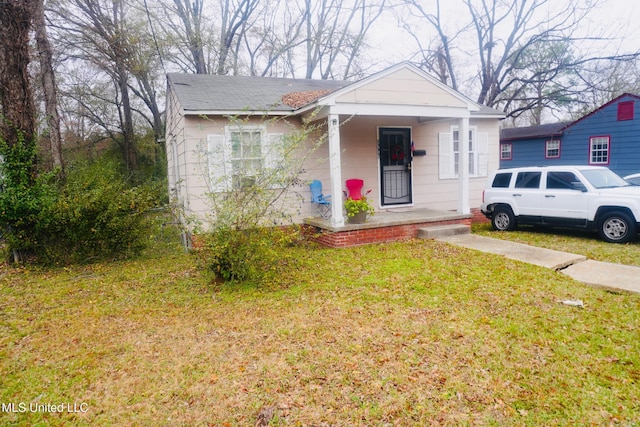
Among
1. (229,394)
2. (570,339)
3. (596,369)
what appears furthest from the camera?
(570,339)

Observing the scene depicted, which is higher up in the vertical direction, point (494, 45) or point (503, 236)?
point (494, 45)

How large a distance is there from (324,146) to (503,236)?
469 cm

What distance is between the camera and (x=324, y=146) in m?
9.57

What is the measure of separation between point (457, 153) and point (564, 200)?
338 cm

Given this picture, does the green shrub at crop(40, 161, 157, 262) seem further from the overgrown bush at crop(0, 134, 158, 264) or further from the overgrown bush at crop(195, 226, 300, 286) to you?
the overgrown bush at crop(195, 226, 300, 286)

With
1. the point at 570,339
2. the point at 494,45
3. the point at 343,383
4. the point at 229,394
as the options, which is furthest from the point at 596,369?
the point at 494,45

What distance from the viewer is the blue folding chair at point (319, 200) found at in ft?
29.9

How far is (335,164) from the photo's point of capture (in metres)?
7.99

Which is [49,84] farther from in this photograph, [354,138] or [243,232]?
[243,232]

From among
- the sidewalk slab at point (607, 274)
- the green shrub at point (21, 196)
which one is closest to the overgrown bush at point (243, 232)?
the green shrub at point (21, 196)

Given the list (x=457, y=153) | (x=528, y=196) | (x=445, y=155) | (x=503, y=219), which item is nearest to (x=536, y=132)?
(x=457, y=153)

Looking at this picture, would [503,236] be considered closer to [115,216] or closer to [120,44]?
[115,216]

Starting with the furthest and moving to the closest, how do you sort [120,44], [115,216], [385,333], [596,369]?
[120,44]
[115,216]
[385,333]
[596,369]

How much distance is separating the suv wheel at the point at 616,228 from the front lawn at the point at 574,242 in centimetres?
15
